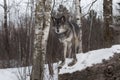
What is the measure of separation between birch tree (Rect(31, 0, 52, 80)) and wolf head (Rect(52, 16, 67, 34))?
1848mm

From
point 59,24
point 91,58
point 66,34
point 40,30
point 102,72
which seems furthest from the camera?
point 66,34

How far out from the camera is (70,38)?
1091 cm

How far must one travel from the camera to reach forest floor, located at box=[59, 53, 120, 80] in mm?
7648

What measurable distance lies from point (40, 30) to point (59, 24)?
2.09 meters

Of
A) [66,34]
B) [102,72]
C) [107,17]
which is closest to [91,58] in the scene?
[102,72]

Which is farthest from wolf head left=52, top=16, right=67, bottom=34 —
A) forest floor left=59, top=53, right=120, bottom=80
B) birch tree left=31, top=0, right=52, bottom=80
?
forest floor left=59, top=53, right=120, bottom=80

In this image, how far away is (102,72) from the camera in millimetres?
7840

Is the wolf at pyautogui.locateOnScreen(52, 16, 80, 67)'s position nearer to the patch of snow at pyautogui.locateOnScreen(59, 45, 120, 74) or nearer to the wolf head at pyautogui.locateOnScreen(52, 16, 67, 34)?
the wolf head at pyautogui.locateOnScreen(52, 16, 67, 34)

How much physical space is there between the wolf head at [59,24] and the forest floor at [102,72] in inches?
91.1

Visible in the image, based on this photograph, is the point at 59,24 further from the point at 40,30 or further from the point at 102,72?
the point at 102,72

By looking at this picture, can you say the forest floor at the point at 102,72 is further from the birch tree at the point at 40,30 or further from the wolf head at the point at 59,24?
the wolf head at the point at 59,24

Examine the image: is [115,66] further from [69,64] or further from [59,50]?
[59,50]

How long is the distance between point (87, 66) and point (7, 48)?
7.83m

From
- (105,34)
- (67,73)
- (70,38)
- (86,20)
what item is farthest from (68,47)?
(86,20)
